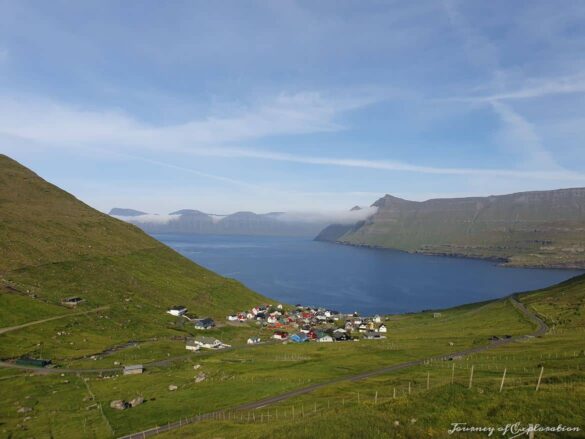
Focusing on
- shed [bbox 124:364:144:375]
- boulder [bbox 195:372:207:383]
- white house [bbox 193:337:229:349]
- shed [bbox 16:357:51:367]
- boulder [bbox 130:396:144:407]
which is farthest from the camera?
white house [bbox 193:337:229:349]

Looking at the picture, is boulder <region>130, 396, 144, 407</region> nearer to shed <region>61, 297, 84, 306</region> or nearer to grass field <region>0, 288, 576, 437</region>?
grass field <region>0, 288, 576, 437</region>

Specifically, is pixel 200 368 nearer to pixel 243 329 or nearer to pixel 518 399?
pixel 243 329

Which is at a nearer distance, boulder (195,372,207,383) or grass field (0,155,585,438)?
grass field (0,155,585,438)

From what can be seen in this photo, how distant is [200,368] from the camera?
94.8m

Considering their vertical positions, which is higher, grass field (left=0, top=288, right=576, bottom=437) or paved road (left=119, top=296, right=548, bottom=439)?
paved road (left=119, top=296, right=548, bottom=439)

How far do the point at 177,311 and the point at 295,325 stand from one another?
Result: 44454mm

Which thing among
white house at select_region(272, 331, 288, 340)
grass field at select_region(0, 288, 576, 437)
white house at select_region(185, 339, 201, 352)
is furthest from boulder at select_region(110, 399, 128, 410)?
white house at select_region(272, 331, 288, 340)

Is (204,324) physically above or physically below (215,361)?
below

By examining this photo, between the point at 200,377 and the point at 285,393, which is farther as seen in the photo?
→ the point at 200,377

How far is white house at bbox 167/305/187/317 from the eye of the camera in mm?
154837

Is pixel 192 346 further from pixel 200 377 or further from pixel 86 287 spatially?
pixel 86 287

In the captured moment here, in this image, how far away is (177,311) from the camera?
15612 centimetres

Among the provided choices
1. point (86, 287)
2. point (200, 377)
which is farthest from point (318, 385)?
point (86, 287)

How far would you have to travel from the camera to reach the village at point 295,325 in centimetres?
13825
